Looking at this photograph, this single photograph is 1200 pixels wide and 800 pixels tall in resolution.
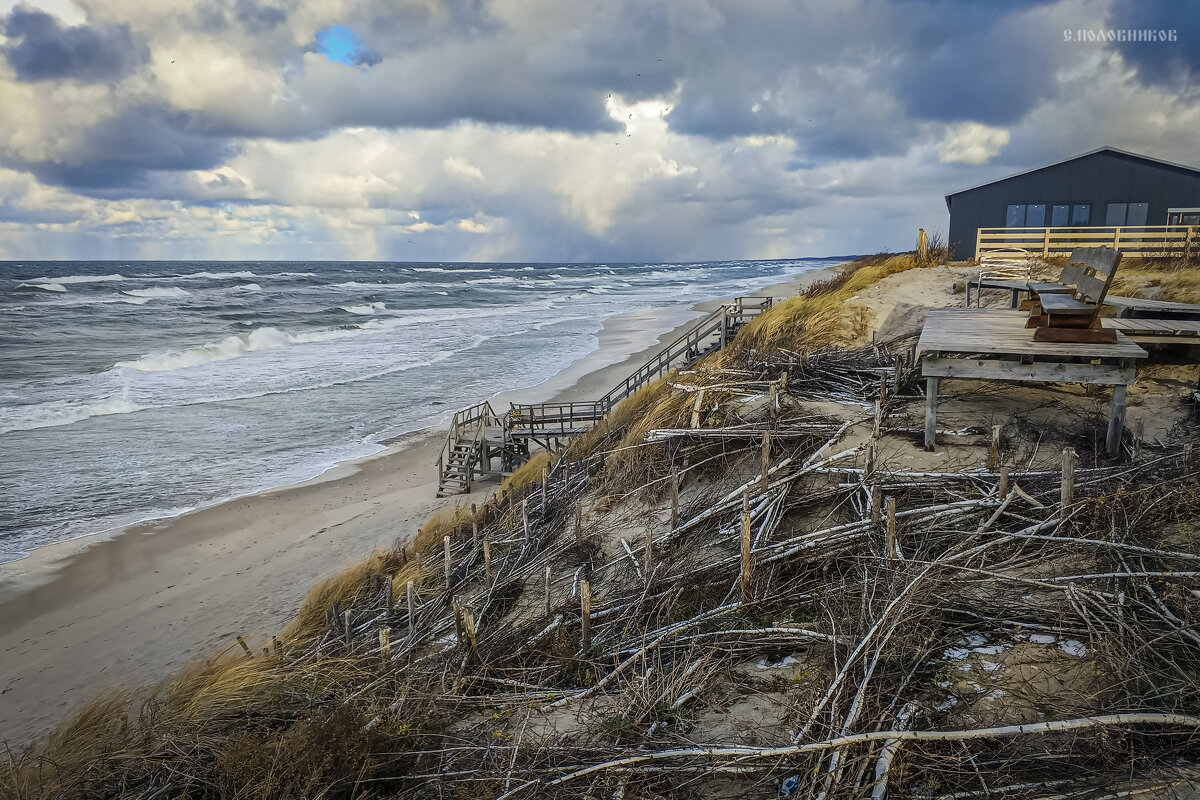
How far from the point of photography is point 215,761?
532 cm

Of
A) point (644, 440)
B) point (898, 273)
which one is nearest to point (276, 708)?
point (644, 440)

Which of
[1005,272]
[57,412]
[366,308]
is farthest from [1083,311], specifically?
[366,308]

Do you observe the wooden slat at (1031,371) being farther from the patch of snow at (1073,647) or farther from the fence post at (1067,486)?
the patch of snow at (1073,647)

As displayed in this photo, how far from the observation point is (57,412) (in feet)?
81.6

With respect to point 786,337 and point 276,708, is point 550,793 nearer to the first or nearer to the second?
point 276,708

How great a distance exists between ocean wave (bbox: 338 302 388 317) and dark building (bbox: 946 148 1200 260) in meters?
44.8

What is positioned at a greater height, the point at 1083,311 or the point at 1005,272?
the point at 1005,272

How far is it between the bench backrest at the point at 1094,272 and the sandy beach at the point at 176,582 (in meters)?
11.8

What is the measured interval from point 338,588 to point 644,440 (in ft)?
16.9

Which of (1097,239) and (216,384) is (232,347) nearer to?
(216,384)

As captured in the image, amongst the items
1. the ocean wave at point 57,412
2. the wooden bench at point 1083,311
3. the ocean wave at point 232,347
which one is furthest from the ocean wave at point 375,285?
the wooden bench at point 1083,311

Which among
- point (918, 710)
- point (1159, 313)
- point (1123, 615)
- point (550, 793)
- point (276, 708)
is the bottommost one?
point (276, 708)

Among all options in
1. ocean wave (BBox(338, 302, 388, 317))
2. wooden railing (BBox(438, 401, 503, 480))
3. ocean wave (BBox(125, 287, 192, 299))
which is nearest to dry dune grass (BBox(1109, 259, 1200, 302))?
wooden railing (BBox(438, 401, 503, 480))

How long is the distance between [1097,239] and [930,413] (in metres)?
18.5
